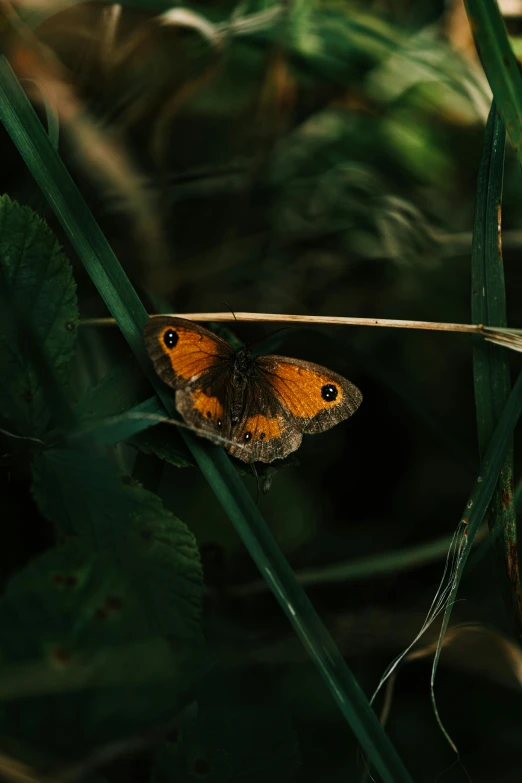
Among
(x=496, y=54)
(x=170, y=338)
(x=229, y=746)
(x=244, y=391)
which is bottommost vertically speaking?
(x=229, y=746)

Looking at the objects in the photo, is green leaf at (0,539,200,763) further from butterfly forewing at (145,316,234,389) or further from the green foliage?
butterfly forewing at (145,316,234,389)

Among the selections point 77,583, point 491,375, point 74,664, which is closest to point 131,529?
point 77,583

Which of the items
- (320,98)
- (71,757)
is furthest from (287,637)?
(320,98)

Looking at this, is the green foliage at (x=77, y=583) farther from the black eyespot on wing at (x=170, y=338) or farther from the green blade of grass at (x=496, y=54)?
the green blade of grass at (x=496, y=54)

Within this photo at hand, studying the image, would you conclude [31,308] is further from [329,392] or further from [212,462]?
[329,392]

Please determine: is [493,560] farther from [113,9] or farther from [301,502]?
[113,9]

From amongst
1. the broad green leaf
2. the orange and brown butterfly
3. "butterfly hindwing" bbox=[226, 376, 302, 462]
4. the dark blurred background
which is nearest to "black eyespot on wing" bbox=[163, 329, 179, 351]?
the orange and brown butterfly
